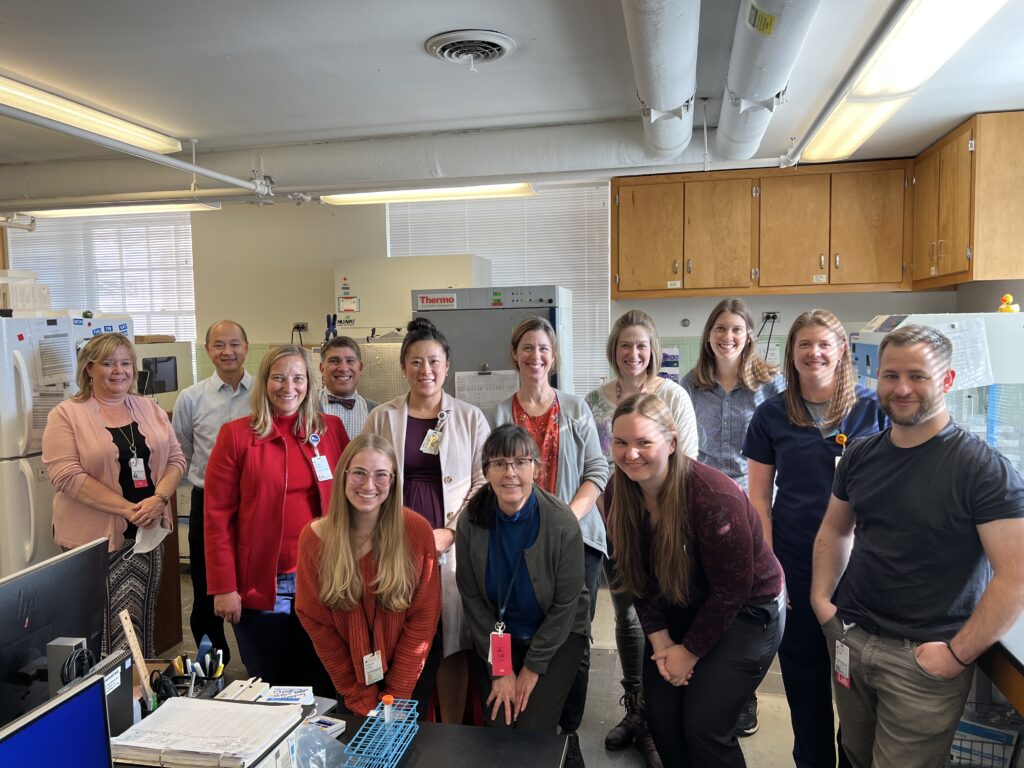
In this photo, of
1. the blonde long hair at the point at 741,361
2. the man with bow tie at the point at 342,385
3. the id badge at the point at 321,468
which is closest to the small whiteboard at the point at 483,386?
the man with bow tie at the point at 342,385

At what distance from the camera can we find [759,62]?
2.59m

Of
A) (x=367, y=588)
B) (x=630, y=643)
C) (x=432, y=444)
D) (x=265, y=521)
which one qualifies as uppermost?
(x=432, y=444)

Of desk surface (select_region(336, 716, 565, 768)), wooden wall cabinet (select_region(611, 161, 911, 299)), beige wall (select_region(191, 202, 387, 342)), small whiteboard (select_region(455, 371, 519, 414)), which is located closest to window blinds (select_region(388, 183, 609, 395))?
beige wall (select_region(191, 202, 387, 342))

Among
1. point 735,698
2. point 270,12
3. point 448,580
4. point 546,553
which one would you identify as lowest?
point 735,698

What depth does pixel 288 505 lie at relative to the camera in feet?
7.93

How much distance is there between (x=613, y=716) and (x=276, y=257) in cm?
443

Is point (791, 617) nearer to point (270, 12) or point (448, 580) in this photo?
point (448, 580)

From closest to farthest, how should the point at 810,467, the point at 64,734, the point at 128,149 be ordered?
the point at 64,734
the point at 810,467
the point at 128,149

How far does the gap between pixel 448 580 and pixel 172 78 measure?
2748 mm

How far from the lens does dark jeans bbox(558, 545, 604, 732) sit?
237 cm

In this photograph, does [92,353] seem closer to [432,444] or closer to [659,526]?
[432,444]

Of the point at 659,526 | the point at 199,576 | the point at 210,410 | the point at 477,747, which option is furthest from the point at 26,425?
the point at 659,526

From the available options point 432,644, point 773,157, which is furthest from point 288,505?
point 773,157

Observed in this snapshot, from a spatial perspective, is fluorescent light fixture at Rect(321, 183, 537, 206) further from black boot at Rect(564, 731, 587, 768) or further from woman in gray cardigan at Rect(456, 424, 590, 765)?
black boot at Rect(564, 731, 587, 768)
